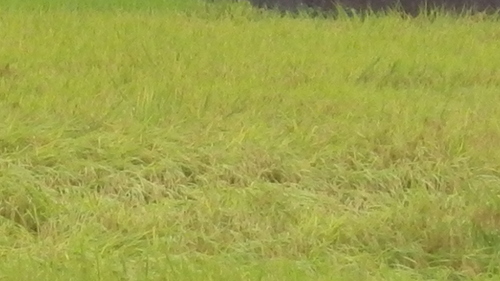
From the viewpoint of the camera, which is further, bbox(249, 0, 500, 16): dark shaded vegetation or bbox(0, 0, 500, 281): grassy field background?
bbox(249, 0, 500, 16): dark shaded vegetation

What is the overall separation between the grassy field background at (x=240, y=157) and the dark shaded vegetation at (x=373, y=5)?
5.18 ft

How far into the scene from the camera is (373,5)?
890 cm

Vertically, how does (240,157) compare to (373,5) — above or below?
below

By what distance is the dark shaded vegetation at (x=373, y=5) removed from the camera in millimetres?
8820

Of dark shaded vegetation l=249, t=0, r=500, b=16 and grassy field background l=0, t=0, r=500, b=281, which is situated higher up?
dark shaded vegetation l=249, t=0, r=500, b=16

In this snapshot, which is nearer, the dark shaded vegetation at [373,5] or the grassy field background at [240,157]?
the grassy field background at [240,157]

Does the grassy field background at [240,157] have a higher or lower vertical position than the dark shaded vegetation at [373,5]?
lower

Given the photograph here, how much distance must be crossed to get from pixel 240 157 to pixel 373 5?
4625 mm

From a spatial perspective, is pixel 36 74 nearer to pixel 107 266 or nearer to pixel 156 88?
pixel 156 88

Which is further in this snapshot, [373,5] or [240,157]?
[373,5]

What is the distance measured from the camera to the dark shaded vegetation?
8820mm

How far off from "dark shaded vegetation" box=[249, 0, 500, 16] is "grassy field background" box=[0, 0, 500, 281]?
1580 mm

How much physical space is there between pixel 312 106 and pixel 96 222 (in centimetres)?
196

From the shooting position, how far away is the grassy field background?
3.74m
